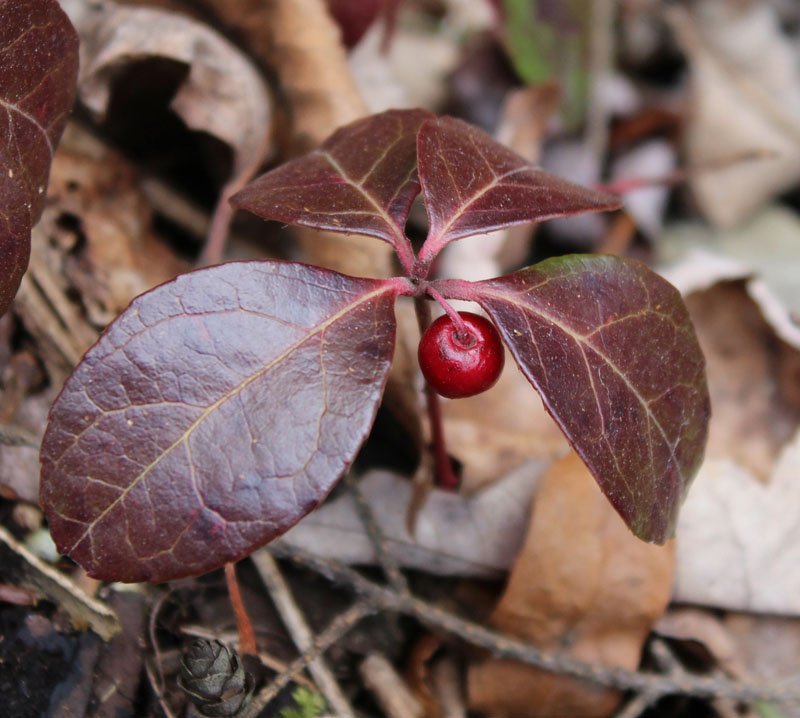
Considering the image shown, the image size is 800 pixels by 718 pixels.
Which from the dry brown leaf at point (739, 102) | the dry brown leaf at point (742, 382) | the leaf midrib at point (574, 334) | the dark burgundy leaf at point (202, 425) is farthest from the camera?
the dry brown leaf at point (739, 102)

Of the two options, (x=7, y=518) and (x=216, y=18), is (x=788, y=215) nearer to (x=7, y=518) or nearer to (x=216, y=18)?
(x=216, y=18)

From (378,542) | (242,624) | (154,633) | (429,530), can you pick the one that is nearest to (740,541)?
(429,530)

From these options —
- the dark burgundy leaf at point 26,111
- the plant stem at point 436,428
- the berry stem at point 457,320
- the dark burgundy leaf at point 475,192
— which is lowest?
the plant stem at point 436,428

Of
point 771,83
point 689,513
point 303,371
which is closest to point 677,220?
point 771,83

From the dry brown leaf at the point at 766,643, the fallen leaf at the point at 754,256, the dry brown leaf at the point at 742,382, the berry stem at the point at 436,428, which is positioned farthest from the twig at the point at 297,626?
the fallen leaf at the point at 754,256

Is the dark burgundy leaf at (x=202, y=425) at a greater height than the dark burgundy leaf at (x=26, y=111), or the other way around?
the dark burgundy leaf at (x=26, y=111)

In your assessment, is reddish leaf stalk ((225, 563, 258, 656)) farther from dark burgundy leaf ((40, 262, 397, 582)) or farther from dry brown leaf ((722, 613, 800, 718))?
dry brown leaf ((722, 613, 800, 718))

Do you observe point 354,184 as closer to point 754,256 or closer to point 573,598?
point 573,598

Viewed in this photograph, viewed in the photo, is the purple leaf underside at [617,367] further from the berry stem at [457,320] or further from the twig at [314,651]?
the twig at [314,651]
